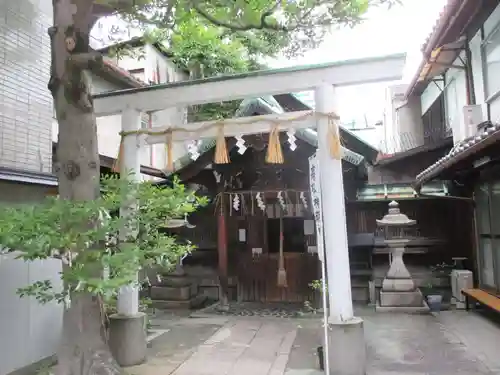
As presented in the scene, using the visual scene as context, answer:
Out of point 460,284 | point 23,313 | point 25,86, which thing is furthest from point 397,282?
point 25,86

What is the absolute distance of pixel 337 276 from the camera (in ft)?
21.0

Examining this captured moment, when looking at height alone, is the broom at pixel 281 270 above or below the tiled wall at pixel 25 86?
below

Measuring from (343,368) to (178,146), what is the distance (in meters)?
16.5

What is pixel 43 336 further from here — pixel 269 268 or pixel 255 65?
pixel 255 65

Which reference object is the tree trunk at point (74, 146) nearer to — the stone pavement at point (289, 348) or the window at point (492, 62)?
the stone pavement at point (289, 348)

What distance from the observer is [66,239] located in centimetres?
417

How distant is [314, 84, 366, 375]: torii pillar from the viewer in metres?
6.20

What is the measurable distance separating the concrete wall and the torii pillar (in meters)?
4.66

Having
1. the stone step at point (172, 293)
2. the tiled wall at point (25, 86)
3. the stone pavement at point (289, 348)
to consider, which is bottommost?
the stone pavement at point (289, 348)

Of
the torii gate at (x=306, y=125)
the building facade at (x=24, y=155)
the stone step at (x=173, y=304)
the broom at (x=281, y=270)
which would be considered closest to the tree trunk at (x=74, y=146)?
the building facade at (x=24, y=155)

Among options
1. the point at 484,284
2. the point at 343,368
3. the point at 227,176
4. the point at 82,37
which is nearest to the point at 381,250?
the point at 484,284

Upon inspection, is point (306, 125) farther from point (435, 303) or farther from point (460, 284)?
point (460, 284)

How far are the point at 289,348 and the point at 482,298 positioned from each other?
16.7 ft

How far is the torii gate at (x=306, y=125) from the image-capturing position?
630 centimetres
